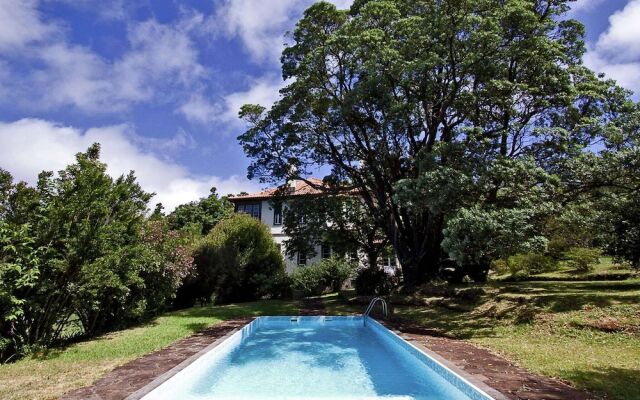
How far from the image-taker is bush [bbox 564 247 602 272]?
64.8 feet

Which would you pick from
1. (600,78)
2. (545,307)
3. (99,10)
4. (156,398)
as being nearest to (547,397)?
(156,398)

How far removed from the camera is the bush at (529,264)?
21.8m

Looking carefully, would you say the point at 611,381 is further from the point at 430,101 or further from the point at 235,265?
the point at 235,265

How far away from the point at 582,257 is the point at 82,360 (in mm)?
21448

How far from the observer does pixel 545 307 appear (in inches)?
518

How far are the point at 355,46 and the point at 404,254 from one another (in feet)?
35.4

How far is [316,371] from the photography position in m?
9.59

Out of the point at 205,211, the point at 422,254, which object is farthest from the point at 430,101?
Answer: the point at 205,211

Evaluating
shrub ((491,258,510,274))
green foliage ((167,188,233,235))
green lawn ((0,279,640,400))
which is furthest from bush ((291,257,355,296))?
green foliage ((167,188,233,235))

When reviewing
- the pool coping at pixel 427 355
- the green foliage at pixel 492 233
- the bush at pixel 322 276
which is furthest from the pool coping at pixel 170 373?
the bush at pixel 322 276

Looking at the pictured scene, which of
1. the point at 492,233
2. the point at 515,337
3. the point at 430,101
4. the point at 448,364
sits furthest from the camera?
the point at 430,101

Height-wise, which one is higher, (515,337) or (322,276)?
(322,276)

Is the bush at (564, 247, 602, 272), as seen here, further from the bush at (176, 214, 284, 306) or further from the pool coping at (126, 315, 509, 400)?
the bush at (176, 214, 284, 306)

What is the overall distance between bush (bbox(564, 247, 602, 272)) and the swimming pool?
474 inches
